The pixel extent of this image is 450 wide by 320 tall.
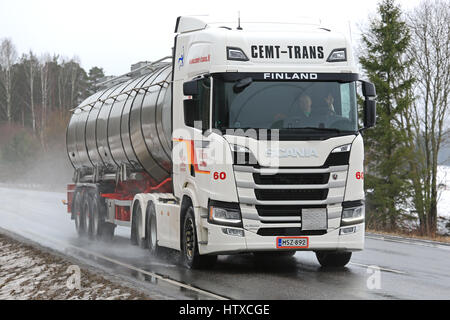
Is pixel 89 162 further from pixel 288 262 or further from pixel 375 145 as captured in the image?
pixel 375 145

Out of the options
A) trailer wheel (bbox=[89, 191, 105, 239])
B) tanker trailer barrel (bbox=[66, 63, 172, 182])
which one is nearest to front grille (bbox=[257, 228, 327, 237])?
tanker trailer barrel (bbox=[66, 63, 172, 182])

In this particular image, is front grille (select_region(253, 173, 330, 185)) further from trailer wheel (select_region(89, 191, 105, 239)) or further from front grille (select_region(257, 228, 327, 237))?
trailer wheel (select_region(89, 191, 105, 239))

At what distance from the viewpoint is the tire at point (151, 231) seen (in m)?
13.6

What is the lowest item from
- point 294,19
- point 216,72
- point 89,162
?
point 89,162

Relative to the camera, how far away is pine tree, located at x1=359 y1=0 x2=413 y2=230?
3725 cm

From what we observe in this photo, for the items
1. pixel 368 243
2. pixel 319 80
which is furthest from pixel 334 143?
pixel 368 243

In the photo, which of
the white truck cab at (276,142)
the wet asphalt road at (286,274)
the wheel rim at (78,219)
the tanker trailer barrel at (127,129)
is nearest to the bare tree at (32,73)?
the tanker trailer barrel at (127,129)

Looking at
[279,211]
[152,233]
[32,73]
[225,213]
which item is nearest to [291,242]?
[279,211]

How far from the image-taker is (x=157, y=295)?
8805 mm

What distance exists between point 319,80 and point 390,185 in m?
27.5

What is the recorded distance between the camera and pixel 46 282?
36.3 ft

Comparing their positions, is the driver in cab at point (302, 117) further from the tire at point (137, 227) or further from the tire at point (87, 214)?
the tire at point (87, 214)

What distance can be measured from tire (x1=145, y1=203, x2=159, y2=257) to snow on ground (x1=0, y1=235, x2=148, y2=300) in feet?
5.55

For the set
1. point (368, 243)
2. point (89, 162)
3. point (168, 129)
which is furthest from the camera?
point (89, 162)
